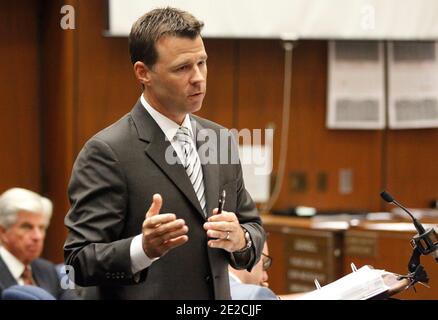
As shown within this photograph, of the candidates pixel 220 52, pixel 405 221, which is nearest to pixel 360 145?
pixel 405 221

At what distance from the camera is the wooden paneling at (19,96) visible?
4.38 m

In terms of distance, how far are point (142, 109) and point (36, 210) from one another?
1.83m

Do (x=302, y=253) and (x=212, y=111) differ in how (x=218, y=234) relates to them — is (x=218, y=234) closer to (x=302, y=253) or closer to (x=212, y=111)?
(x=302, y=253)

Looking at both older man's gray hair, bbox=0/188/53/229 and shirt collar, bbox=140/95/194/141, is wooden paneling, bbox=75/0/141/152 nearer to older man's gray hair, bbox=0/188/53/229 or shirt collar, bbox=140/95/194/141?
older man's gray hair, bbox=0/188/53/229

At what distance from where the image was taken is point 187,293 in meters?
A: 1.80

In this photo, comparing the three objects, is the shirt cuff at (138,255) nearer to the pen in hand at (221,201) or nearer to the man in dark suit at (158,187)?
the man in dark suit at (158,187)

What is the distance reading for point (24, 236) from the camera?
3.51 meters

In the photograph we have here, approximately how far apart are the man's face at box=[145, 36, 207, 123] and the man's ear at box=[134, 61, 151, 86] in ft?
0.03

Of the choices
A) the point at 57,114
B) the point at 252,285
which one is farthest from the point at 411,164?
the point at 252,285

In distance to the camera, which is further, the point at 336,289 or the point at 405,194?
the point at 405,194

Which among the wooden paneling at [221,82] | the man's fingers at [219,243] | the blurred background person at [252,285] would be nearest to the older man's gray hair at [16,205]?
the wooden paneling at [221,82]

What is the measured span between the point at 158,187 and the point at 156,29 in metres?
0.34

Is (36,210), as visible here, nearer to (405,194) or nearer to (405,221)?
(405,221)

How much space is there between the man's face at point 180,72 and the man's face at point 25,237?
1899 mm
